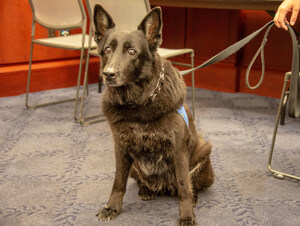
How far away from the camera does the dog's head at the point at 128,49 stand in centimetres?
148

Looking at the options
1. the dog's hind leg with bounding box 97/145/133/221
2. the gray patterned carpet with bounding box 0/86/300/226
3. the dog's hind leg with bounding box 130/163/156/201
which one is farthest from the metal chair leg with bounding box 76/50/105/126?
the dog's hind leg with bounding box 97/145/133/221

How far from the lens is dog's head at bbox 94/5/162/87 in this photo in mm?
1478

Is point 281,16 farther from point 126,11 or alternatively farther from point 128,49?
point 126,11

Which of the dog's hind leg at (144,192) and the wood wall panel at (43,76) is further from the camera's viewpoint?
the wood wall panel at (43,76)

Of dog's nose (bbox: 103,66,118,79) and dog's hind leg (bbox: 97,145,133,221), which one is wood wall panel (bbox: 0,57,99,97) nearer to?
dog's hind leg (bbox: 97,145,133,221)

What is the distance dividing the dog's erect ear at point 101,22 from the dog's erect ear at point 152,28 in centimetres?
15

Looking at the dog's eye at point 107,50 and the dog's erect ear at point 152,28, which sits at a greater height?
the dog's erect ear at point 152,28

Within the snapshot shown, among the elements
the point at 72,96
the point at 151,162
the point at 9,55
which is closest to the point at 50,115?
the point at 72,96

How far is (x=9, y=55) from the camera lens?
390 centimetres

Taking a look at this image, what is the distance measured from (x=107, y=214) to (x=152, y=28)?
0.85 m

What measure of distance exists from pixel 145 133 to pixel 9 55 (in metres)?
2.83

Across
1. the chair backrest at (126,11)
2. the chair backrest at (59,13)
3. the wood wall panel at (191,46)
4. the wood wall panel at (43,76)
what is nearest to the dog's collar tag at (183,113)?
the chair backrest at (126,11)

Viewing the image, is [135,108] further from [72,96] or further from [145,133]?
[72,96]

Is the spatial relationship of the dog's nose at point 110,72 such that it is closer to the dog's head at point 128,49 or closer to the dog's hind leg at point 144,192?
the dog's head at point 128,49
